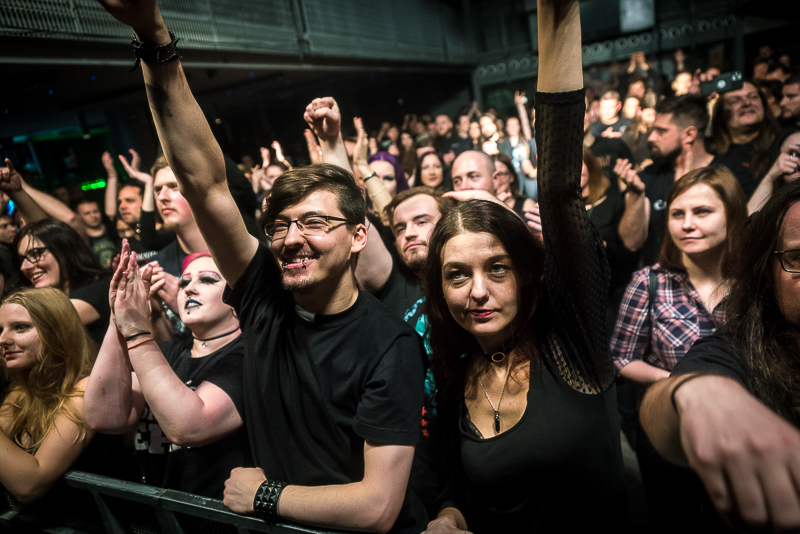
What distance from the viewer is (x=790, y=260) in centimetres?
103

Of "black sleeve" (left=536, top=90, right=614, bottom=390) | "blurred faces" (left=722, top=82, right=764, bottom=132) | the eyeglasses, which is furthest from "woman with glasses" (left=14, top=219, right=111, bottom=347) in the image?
"blurred faces" (left=722, top=82, right=764, bottom=132)

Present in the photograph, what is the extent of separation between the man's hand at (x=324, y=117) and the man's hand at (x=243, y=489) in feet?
3.90

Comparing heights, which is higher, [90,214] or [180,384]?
[90,214]

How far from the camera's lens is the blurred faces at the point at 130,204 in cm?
389

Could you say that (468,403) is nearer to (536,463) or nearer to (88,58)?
(536,463)

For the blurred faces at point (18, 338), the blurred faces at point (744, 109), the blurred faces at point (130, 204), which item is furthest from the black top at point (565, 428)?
the blurred faces at point (130, 204)

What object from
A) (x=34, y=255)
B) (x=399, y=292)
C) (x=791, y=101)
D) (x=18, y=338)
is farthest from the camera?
(x=791, y=101)

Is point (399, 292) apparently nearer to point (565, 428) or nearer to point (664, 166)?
point (565, 428)

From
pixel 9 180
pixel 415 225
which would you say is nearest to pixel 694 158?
pixel 415 225

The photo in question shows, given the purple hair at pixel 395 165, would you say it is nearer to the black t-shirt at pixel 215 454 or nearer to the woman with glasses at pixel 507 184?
the woman with glasses at pixel 507 184

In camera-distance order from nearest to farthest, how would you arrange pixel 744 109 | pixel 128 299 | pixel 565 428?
pixel 565 428, pixel 128 299, pixel 744 109

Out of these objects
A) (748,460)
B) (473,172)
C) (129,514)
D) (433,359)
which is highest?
(473,172)

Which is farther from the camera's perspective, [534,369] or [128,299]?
[128,299]

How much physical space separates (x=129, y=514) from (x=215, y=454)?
13.3 inches
